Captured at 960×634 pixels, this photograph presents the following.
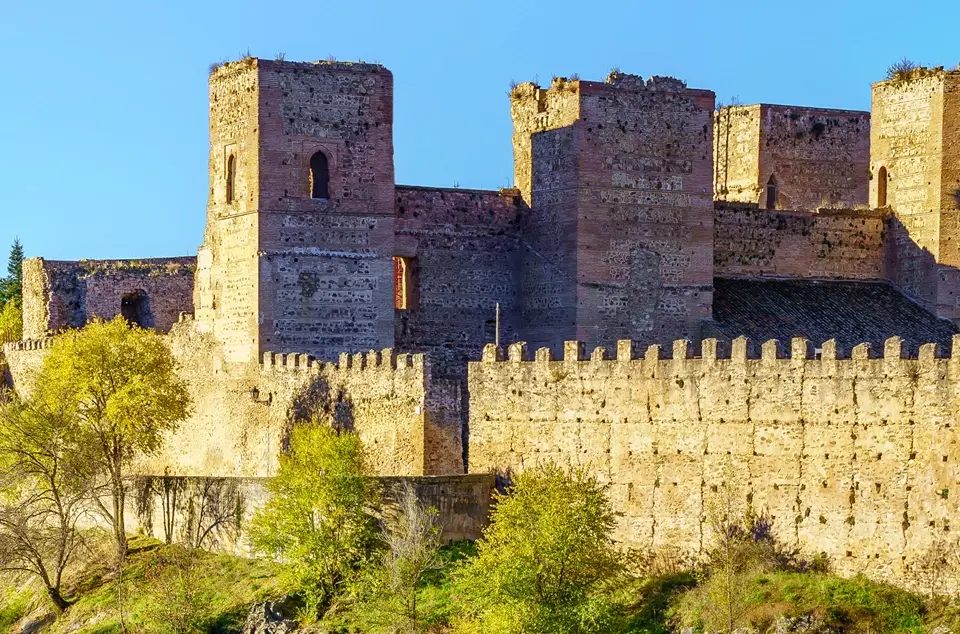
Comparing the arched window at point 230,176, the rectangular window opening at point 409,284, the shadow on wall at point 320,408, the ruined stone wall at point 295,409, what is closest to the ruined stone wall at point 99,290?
the ruined stone wall at point 295,409

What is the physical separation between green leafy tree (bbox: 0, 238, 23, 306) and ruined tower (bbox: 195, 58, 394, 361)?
1363 inches

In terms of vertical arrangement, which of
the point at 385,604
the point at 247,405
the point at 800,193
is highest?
the point at 800,193

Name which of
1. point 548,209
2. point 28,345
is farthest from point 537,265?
point 28,345

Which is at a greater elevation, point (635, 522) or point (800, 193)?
point (800, 193)

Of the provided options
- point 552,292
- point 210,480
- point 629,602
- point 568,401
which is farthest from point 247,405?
point 629,602

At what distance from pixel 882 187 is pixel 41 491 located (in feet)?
76.4

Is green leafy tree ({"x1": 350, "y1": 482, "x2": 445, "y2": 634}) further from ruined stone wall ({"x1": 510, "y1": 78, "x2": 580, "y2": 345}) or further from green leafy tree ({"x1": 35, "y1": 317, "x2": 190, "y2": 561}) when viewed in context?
green leafy tree ({"x1": 35, "y1": 317, "x2": 190, "y2": 561})

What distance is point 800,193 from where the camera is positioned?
2491 inches

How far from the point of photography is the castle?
157 feet

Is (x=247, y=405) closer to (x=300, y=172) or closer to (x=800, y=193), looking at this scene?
(x=300, y=172)

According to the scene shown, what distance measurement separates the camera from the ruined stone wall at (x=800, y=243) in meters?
58.4

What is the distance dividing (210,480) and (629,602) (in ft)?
42.8

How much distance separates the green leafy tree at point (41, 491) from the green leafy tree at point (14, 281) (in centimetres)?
3220

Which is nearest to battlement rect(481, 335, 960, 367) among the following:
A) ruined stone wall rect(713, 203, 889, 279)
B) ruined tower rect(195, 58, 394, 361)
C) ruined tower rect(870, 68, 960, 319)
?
ruined tower rect(195, 58, 394, 361)
